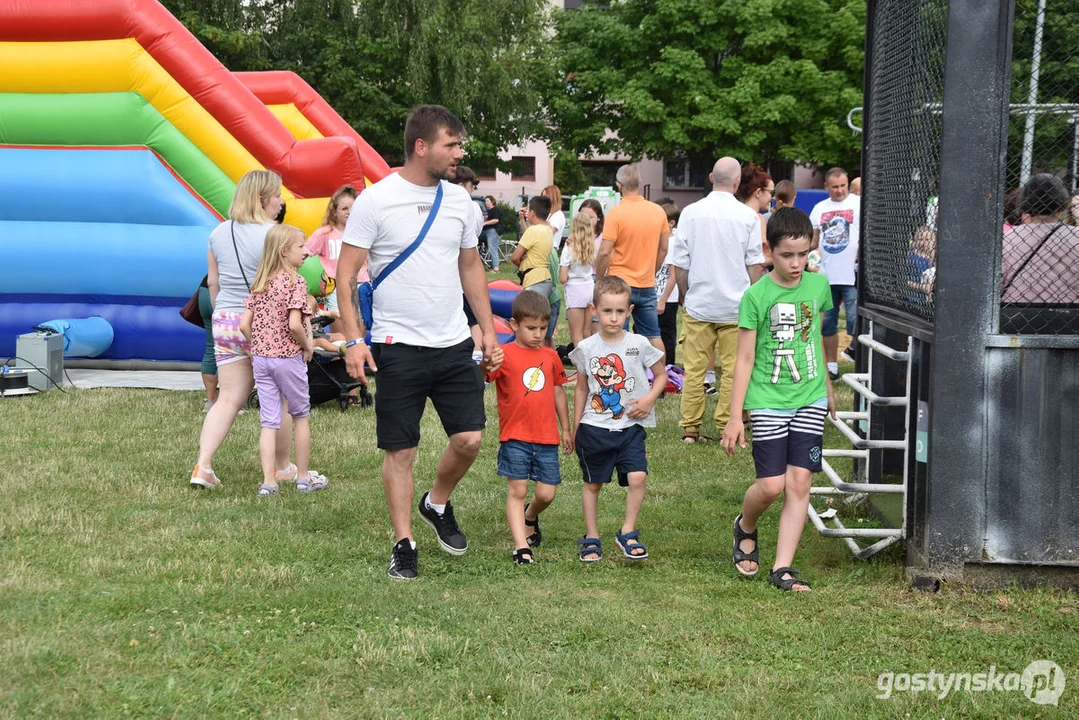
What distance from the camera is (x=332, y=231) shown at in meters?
10.6

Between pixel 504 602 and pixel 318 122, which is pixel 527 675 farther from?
pixel 318 122

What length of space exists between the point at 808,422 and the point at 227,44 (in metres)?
30.0

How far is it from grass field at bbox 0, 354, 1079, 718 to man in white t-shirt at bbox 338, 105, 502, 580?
2.12 ft

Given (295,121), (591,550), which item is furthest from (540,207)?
(295,121)

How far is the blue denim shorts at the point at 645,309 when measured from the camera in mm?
→ 10172

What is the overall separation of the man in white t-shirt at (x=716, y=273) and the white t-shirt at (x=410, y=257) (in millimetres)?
3726

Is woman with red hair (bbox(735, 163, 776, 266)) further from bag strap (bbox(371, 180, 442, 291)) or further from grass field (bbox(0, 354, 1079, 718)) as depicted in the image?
bag strap (bbox(371, 180, 442, 291))

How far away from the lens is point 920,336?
5.39m

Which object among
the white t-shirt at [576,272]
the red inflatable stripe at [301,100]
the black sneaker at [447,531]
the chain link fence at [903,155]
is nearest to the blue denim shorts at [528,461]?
the black sneaker at [447,531]

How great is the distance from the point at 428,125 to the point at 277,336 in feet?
8.02

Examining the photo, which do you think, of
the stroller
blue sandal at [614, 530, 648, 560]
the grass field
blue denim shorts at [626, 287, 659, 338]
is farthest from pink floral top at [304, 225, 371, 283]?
blue sandal at [614, 530, 648, 560]

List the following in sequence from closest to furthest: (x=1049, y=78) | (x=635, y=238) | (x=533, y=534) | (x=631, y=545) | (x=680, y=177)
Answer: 1. (x=1049, y=78)
2. (x=631, y=545)
3. (x=533, y=534)
4. (x=635, y=238)
5. (x=680, y=177)

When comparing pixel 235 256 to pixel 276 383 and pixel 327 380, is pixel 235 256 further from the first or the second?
pixel 327 380

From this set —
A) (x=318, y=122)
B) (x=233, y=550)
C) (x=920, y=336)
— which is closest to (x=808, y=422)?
(x=920, y=336)
